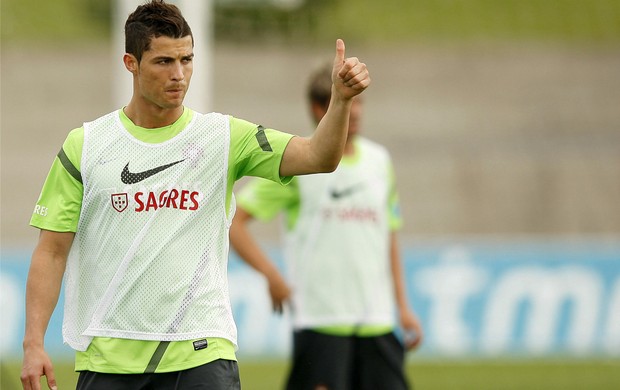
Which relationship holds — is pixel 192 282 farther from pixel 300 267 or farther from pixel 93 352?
pixel 300 267

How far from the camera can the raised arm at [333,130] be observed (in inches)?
162

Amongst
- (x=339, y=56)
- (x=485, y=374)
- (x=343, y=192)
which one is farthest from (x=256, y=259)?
(x=485, y=374)

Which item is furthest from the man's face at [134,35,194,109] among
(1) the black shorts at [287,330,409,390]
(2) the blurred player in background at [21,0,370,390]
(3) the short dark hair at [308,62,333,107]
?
(1) the black shorts at [287,330,409,390]

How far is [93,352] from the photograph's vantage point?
4520 millimetres

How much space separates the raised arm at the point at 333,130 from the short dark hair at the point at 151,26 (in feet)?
1.95

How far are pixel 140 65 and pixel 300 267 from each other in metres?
2.53

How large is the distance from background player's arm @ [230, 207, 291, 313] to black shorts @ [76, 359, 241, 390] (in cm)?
193

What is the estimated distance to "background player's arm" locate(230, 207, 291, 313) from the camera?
255 inches

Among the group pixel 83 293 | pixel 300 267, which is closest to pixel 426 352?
pixel 300 267

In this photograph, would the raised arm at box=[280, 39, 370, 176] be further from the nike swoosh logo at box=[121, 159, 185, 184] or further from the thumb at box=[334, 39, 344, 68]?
the nike swoosh logo at box=[121, 159, 185, 184]

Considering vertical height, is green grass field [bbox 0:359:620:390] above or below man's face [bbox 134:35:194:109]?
below

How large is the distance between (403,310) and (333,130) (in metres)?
2.96

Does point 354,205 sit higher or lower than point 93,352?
higher

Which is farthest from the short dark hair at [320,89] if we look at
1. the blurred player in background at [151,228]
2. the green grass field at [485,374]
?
the green grass field at [485,374]
